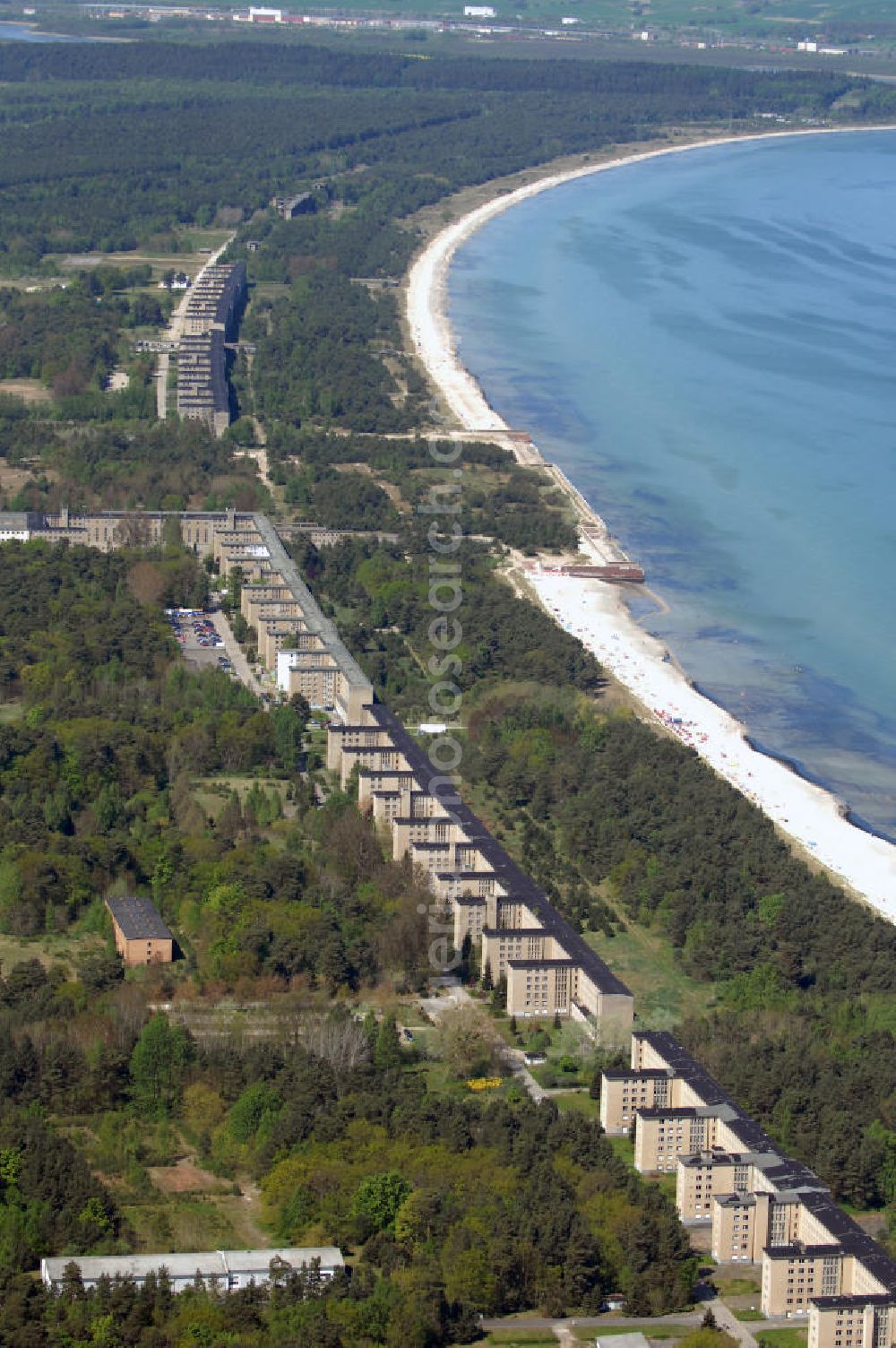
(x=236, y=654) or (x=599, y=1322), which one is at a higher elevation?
(x=236, y=654)

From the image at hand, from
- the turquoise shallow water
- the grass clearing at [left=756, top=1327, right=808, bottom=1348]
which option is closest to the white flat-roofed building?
the grass clearing at [left=756, top=1327, right=808, bottom=1348]

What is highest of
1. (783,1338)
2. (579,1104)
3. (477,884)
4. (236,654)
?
(477,884)

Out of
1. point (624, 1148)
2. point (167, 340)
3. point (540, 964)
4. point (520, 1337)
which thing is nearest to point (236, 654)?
point (540, 964)

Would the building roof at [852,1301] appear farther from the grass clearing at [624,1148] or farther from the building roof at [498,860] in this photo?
the building roof at [498,860]

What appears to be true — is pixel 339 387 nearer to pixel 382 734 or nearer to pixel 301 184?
pixel 382 734

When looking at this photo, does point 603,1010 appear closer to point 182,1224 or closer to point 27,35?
point 182,1224

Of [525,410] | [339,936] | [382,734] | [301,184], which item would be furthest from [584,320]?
[339,936]
